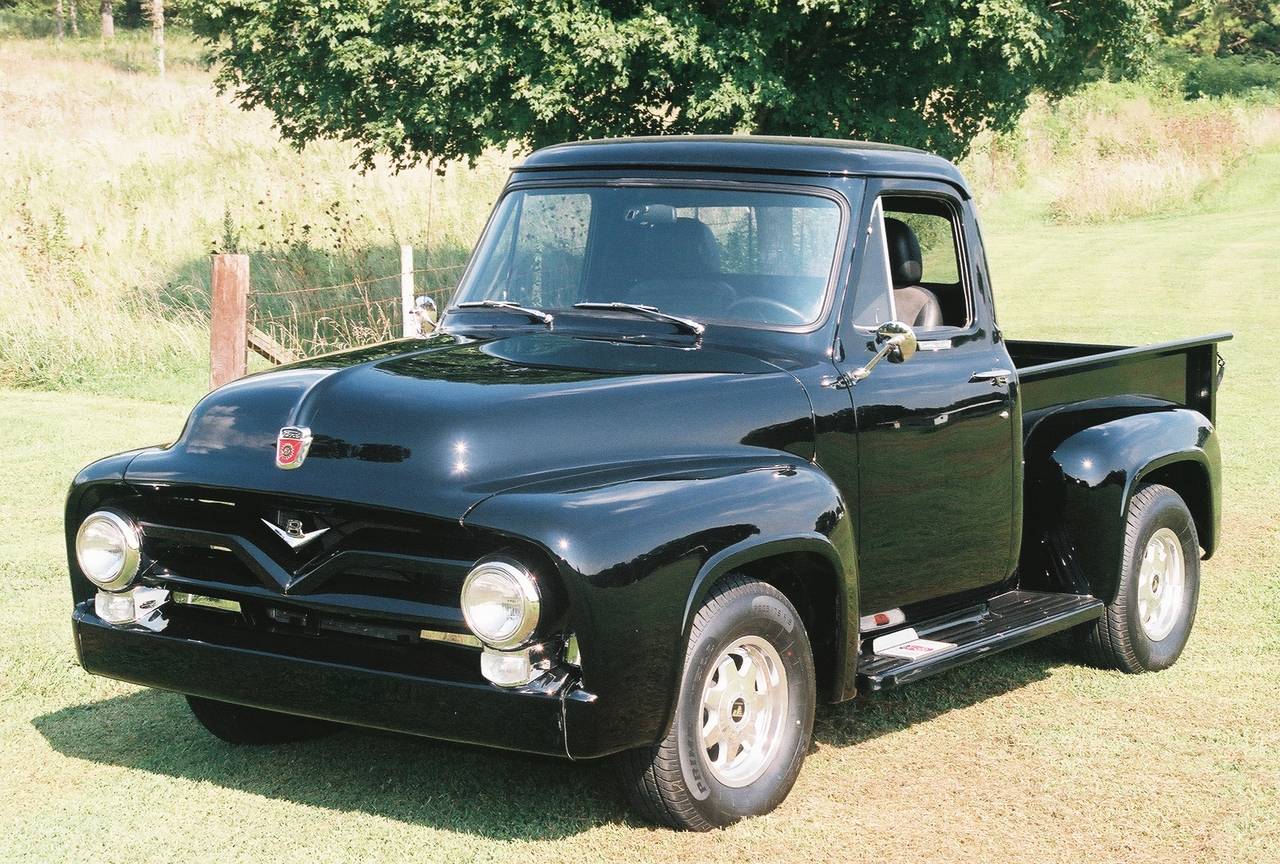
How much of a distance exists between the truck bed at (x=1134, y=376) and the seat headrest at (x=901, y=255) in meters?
0.75

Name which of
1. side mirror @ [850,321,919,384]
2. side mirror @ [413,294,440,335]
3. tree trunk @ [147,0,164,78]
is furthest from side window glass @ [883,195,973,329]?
tree trunk @ [147,0,164,78]

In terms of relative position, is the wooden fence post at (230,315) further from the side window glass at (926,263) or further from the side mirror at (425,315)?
the side window glass at (926,263)

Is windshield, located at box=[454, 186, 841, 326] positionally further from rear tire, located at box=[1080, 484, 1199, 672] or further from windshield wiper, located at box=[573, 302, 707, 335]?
rear tire, located at box=[1080, 484, 1199, 672]

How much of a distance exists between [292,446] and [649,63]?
13.8 meters

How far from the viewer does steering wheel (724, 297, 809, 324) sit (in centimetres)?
529

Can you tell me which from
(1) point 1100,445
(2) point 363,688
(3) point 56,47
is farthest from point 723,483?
(3) point 56,47

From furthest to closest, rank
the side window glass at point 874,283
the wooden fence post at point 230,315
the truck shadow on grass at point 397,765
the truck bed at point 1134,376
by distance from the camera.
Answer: the wooden fence post at point 230,315
the truck bed at point 1134,376
the side window glass at point 874,283
the truck shadow on grass at point 397,765

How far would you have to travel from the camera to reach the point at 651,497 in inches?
169

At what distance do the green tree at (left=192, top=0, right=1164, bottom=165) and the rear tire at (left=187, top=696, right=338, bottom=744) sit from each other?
40.0ft

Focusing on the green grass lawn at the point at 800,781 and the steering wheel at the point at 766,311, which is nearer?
the green grass lawn at the point at 800,781

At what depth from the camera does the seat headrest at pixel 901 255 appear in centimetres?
569

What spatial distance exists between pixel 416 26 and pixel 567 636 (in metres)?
15.2

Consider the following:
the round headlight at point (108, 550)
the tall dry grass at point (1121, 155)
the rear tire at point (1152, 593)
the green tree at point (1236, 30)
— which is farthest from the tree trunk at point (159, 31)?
the round headlight at point (108, 550)

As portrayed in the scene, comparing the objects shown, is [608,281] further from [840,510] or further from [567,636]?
[567,636]
